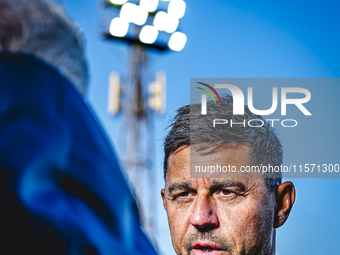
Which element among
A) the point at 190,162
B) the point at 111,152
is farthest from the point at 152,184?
the point at 111,152

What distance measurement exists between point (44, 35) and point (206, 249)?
0.93 m

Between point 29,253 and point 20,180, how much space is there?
11 centimetres

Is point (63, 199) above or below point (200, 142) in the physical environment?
below

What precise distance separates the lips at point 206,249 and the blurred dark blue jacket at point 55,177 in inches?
30.2

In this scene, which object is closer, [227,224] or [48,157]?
[48,157]

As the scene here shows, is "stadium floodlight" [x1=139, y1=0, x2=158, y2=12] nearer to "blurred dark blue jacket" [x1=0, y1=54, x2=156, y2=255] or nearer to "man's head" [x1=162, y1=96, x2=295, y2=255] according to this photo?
"man's head" [x1=162, y1=96, x2=295, y2=255]

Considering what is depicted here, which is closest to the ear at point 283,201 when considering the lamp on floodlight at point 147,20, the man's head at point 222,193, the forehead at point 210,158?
the man's head at point 222,193

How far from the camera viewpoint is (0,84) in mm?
584

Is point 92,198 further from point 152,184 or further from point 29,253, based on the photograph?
point 152,184

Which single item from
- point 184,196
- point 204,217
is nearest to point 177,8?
point 184,196

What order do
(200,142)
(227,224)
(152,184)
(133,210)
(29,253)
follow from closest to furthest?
(29,253) < (133,210) < (227,224) < (200,142) < (152,184)

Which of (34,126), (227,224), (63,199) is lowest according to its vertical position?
(227,224)

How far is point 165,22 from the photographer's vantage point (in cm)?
826

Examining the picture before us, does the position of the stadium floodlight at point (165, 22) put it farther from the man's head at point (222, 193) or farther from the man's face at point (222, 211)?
the man's face at point (222, 211)
